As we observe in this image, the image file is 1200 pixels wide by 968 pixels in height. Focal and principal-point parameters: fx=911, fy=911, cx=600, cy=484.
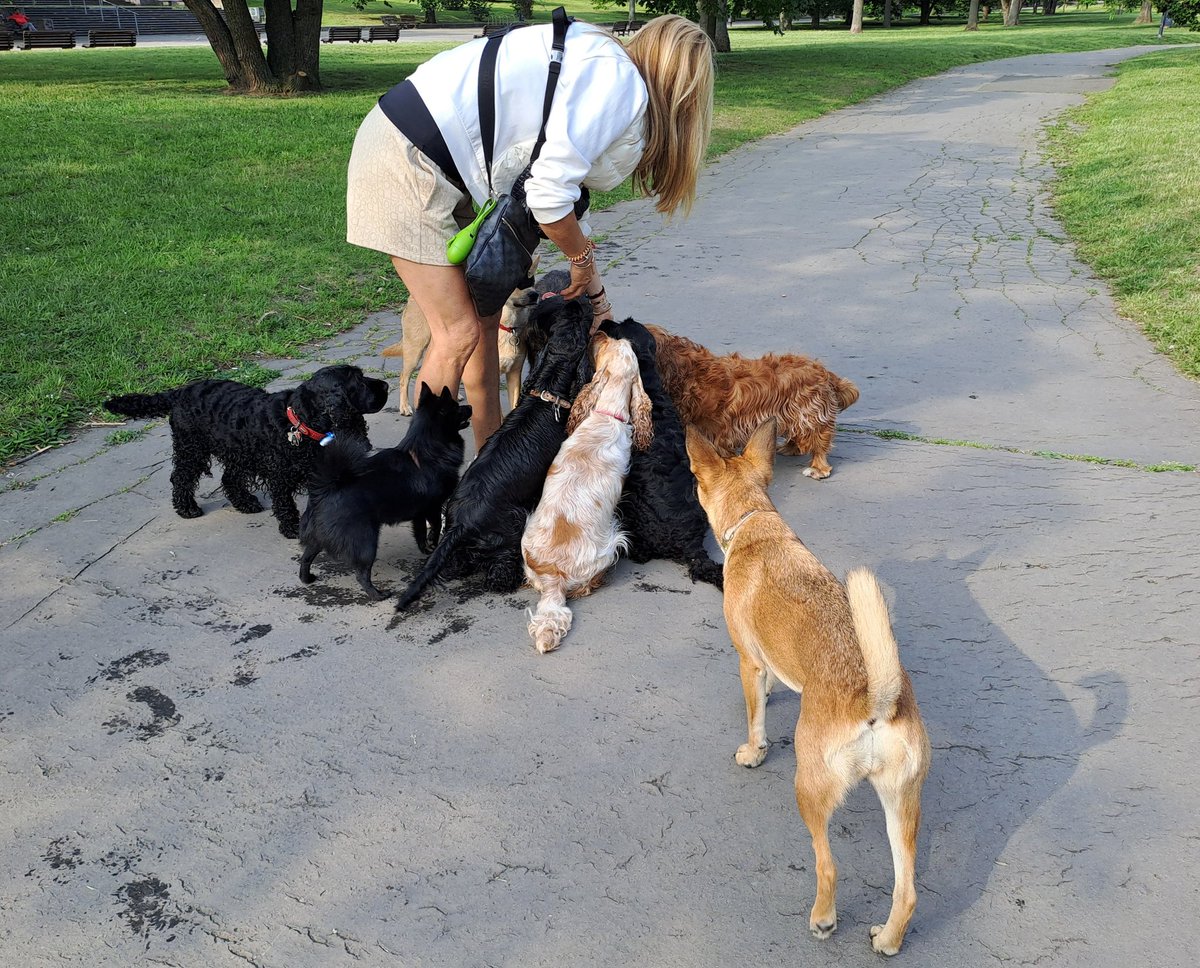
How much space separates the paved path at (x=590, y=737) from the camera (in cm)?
254

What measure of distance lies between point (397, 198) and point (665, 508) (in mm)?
A: 1815

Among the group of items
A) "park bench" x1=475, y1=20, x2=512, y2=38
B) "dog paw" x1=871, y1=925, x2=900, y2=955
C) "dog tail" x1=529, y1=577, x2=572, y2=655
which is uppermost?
"park bench" x1=475, y1=20, x2=512, y2=38

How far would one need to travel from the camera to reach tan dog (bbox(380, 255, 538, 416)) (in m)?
5.36

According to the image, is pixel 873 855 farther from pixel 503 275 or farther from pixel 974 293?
pixel 974 293

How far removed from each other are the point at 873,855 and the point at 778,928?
1.38 feet

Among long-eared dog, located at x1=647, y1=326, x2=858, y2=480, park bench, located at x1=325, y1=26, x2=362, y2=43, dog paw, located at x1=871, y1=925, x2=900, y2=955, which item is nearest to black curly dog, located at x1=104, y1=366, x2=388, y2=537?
long-eared dog, located at x1=647, y1=326, x2=858, y2=480

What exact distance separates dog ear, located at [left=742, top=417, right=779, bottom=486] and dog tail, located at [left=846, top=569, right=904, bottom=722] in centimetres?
114

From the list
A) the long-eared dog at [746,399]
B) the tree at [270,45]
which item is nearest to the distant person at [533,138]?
the long-eared dog at [746,399]

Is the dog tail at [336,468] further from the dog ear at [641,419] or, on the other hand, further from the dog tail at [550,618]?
the dog ear at [641,419]

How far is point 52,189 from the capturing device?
10.6 meters

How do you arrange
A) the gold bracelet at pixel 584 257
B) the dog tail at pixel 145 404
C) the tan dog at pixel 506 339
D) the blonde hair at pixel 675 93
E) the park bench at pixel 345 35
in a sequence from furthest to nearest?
the park bench at pixel 345 35 → the tan dog at pixel 506 339 → the dog tail at pixel 145 404 → the gold bracelet at pixel 584 257 → the blonde hair at pixel 675 93

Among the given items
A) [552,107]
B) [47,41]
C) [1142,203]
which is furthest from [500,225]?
[47,41]

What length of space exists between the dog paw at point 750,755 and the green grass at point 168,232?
4541 mm

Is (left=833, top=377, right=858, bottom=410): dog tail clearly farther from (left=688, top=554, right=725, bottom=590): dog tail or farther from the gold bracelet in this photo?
the gold bracelet
